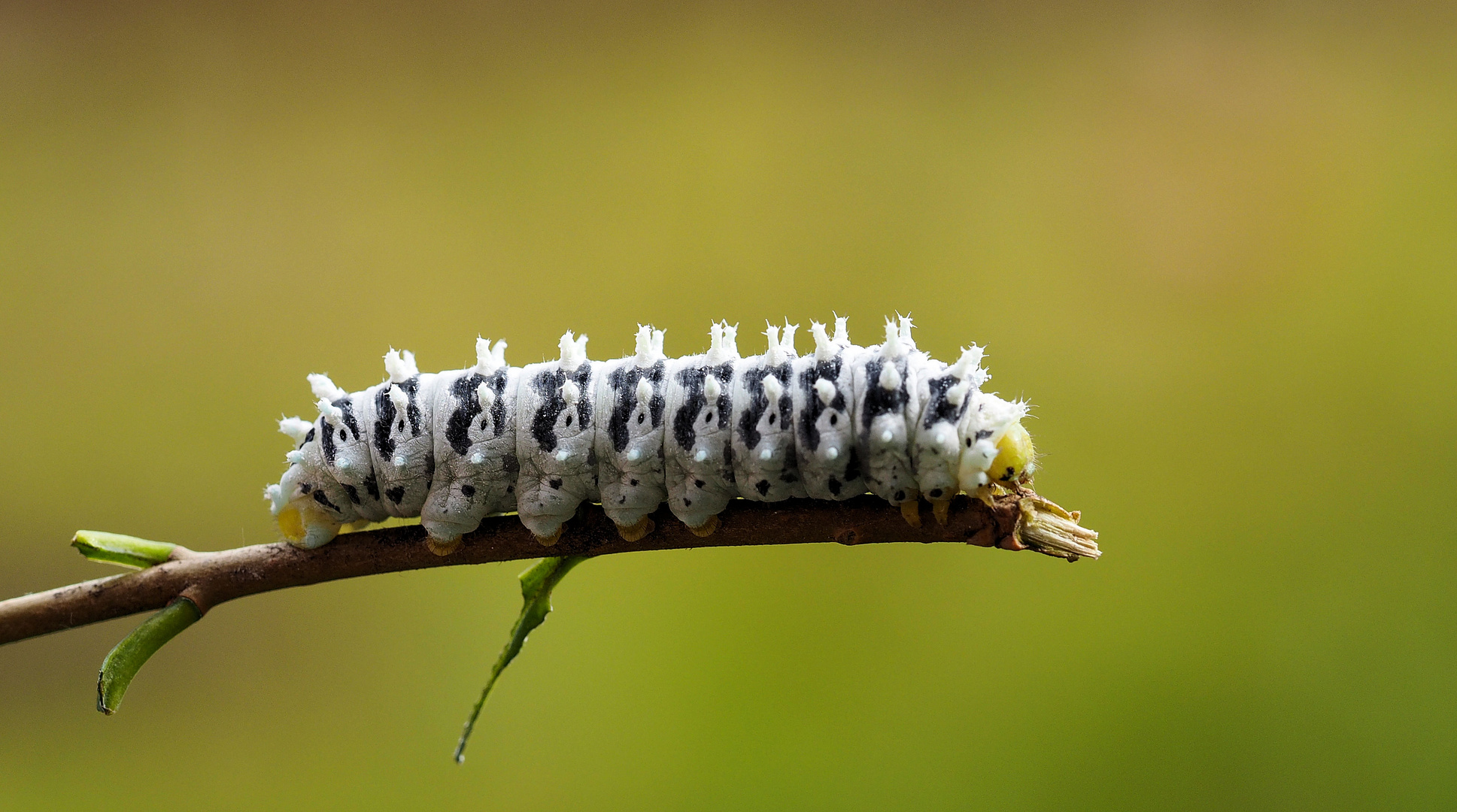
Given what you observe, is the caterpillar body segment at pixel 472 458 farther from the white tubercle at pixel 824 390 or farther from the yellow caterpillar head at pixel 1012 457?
the yellow caterpillar head at pixel 1012 457

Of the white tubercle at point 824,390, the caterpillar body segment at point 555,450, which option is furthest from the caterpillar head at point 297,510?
the white tubercle at point 824,390

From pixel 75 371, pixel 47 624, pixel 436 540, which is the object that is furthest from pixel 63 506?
pixel 436 540

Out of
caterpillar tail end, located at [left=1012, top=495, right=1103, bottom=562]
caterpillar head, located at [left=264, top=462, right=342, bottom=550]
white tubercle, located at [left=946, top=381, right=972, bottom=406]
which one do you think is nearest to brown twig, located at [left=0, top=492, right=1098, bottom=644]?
caterpillar tail end, located at [left=1012, top=495, right=1103, bottom=562]

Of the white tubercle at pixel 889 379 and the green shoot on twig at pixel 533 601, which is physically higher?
the white tubercle at pixel 889 379

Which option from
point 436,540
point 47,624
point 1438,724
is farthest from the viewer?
point 1438,724

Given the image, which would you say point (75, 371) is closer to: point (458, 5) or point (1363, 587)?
point (458, 5)

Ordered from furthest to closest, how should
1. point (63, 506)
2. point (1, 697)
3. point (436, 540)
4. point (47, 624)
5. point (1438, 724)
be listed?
point (63, 506)
point (1, 697)
point (1438, 724)
point (436, 540)
point (47, 624)

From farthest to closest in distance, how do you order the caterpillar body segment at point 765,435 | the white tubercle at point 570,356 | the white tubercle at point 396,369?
the white tubercle at point 396,369, the white tubercle at point 570,356, the caterpillar body segment at point 765,435

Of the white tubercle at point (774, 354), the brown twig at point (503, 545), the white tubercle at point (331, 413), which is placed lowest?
the brown twig at point (503, 545)
